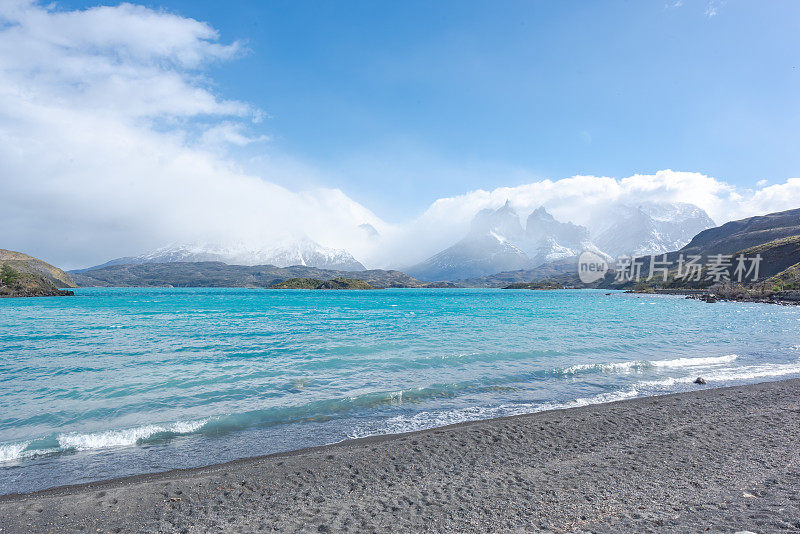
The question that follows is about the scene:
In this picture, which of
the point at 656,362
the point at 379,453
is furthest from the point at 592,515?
the point at 656,362

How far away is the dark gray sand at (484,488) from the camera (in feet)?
25.6

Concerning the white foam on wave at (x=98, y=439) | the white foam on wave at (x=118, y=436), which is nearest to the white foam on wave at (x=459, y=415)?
the white foam on wave at (x=118, y=436)

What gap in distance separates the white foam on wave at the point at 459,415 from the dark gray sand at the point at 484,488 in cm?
105

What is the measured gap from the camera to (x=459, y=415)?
15859 mm

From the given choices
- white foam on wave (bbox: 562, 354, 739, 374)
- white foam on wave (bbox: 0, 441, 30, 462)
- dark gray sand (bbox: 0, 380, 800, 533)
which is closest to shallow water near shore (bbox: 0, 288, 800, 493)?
white foam on wave (bbox: 0, 441, 30, 462)

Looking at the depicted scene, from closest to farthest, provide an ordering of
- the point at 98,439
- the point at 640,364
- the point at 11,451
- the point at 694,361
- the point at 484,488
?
the point at 484,488
the point at 11,451
the point at 98,439
the point at 640,364
the point at 694,361

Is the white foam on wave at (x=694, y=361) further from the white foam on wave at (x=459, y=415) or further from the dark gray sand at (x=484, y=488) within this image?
the dark gray sand at (x=484, y=488)

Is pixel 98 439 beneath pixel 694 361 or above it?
above

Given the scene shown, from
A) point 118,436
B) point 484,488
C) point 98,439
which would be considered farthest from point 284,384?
point 484,488

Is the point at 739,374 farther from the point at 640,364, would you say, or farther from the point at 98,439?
the point at 98,439

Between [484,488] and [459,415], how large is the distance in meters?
6.63

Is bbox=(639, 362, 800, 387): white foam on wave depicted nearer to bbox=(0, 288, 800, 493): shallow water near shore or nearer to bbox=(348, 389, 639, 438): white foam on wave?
bbox=(0, 288, 800, 493): shallow water near shore

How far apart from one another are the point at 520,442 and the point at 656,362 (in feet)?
65.4

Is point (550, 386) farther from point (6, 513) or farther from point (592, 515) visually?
point (6, 513)
